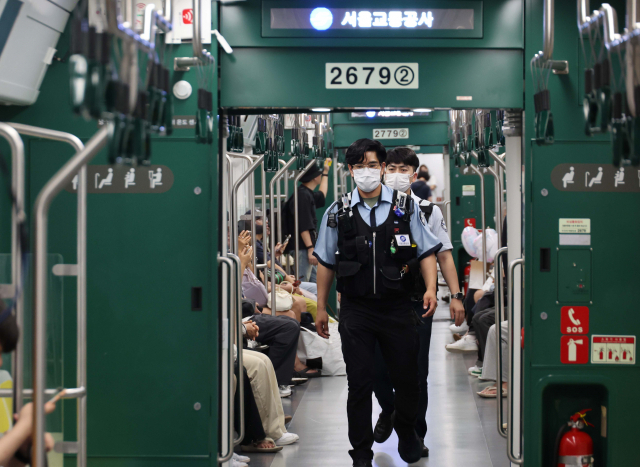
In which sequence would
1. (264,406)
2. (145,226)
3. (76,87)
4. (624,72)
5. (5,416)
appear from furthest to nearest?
(264,406), (145,226), (5,416), (624,72), (76,87)

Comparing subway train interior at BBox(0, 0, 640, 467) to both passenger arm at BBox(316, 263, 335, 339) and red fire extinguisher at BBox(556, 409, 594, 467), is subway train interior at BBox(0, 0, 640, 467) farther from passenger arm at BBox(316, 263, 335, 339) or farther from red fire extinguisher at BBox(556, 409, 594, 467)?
passenger arm at BBox(316, 263, 335, 339)

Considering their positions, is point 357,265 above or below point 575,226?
below

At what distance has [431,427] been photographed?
15.9 ft

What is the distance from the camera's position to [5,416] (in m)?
2.61

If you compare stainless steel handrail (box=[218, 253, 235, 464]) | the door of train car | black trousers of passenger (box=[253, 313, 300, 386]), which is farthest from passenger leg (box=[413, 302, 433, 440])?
black trousers of passenger (box=[253, 313, 300, 386])

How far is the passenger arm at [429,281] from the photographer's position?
12.6ft

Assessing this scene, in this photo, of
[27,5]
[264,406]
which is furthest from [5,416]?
[264,406]

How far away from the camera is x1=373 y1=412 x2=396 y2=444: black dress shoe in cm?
436

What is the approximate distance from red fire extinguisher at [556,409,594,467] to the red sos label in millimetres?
2561

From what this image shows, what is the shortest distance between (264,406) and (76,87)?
113 inches

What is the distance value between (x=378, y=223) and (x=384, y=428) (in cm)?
128

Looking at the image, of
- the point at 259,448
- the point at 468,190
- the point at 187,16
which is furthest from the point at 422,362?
the point at 468,190

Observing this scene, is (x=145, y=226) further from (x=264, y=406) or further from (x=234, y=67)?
(x=264, y=406)

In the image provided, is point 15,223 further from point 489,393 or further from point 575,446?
point 489,393
